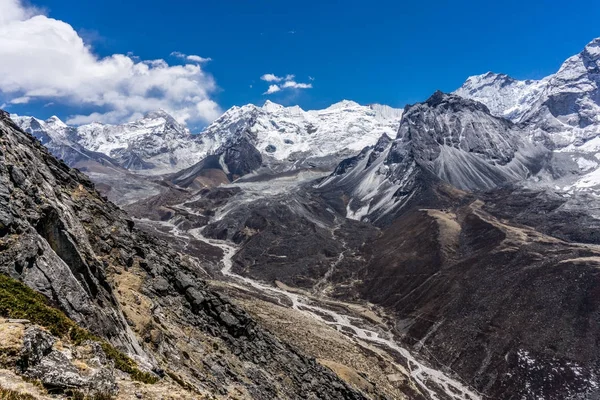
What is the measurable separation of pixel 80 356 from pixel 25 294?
542cm

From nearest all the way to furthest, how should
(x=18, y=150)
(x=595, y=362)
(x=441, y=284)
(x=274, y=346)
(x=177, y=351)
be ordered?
(x=177, y=351), (x=18, y=150), (x=274, y=346), (x=595, y=362), (x=441, y=284)

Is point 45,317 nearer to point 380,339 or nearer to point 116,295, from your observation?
point 116,295

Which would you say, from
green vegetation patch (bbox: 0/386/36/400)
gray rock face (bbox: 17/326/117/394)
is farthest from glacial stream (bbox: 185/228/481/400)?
green vegetation patch (bbox: 0/386/36/400)

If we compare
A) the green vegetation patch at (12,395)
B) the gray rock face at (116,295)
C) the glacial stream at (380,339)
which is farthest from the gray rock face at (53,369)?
the glacial stream at (380,339)

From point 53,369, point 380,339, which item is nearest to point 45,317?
point 53,369

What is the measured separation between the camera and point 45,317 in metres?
18.9

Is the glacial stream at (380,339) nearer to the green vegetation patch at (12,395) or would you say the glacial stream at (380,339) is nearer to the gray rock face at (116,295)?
the gray rock face at (116,295)

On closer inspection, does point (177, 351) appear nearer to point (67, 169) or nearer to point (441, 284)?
point (67, 169)

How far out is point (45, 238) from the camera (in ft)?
96.0

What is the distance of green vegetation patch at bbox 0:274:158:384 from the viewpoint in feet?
59.6

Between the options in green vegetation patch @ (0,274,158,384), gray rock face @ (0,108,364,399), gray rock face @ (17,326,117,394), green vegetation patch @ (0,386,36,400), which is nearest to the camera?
green vegetation patch @ (0,386,36,400)

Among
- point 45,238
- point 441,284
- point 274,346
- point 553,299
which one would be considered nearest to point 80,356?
point 45,238

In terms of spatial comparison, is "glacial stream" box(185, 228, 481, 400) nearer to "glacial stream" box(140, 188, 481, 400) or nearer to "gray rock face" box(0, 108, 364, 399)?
"glacial stream" box(140, 188, 481, 400)

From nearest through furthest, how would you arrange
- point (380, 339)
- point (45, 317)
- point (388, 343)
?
1. point (45, 317)
2. point (388, 343)
3. point (380, 339)
